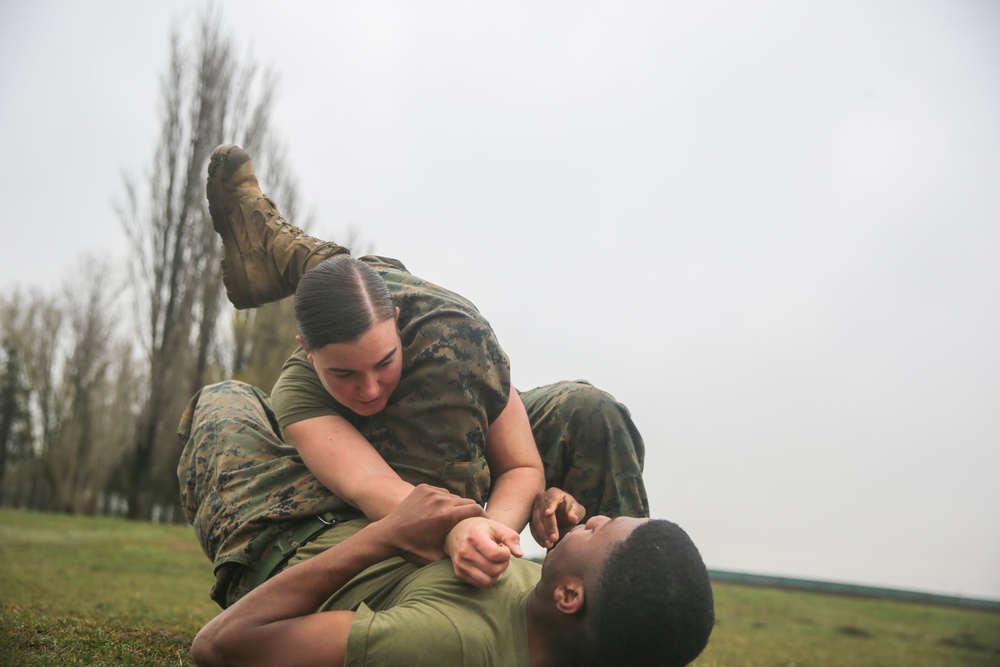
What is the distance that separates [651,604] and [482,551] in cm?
47

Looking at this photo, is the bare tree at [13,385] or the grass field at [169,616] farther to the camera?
the bare tree at [13,385]

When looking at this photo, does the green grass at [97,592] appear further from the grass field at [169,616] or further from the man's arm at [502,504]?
the man's arm at [502,504]

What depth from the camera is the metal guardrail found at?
11.8 meters

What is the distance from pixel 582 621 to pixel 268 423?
7.05 ft

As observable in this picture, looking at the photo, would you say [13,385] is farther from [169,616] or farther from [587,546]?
[587,546]

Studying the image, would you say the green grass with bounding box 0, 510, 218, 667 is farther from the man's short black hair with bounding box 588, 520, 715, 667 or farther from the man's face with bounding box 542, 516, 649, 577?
the man's short black hair with bounding box 588, 520, 715, 667

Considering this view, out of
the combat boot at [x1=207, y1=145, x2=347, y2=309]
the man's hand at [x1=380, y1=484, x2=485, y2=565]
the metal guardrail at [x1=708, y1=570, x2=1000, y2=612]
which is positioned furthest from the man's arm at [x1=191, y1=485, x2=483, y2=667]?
the metal guardrail at [x1=708, y1=570, x2=1000, y2=612]

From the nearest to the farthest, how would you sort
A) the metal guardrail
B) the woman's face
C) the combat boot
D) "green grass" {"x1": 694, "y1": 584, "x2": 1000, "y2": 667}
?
the woman's face → the combat boot → "green grass" {"x1": 694, "y1": 584, "x2": 1000, "y2": 667} → the metal guardrail

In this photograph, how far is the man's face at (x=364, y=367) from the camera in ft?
9.43

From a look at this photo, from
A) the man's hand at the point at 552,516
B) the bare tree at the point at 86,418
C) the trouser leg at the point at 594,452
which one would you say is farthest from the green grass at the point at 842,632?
the bare tree at the point at 86,418

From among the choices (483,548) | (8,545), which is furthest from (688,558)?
(8,545)

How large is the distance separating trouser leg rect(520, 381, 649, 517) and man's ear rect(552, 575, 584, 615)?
1175 millimetres

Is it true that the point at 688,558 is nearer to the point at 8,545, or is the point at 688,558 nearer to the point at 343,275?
the point at 343,275

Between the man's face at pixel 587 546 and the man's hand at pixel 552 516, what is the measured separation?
1.98ft
